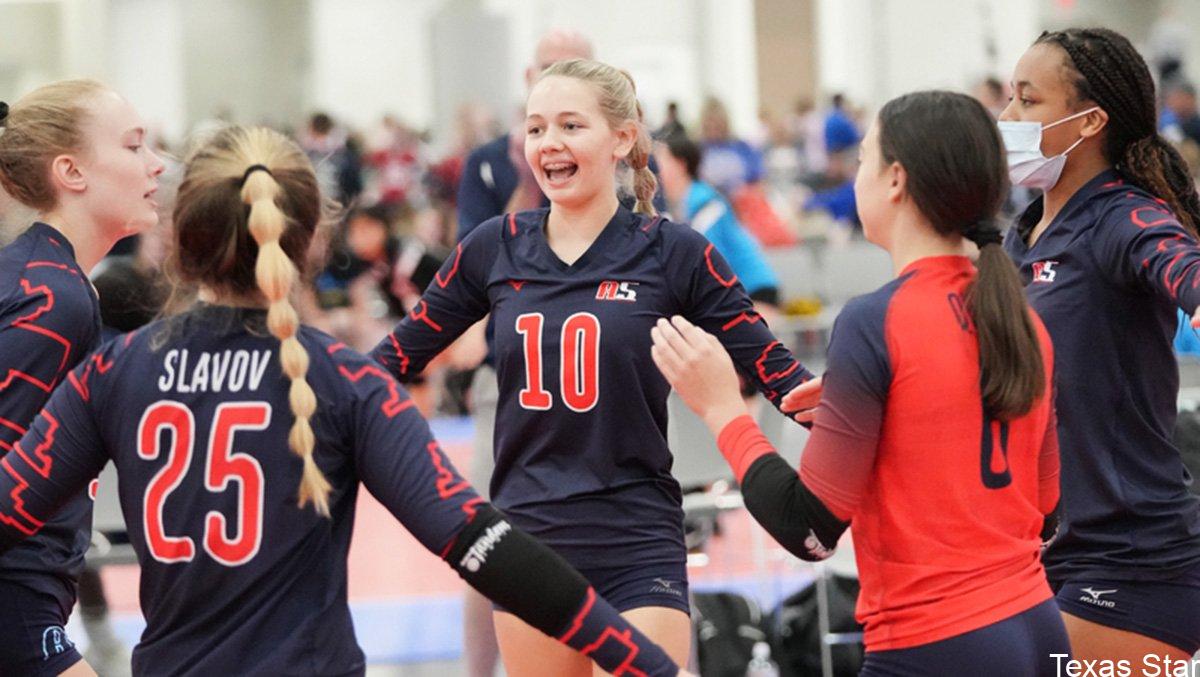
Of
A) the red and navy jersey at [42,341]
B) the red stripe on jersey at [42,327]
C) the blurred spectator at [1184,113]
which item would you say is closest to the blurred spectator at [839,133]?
the blurred spectator at [1184,113]

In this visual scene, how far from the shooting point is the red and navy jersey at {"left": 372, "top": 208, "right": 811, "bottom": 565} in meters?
2.96

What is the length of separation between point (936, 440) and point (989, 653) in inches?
13.6

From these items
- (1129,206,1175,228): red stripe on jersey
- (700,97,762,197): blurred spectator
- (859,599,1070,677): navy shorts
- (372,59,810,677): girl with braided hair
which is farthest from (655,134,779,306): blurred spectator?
(700,97,762,197): blurred spectator

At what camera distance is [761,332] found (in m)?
3.05

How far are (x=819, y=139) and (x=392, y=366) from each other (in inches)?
614

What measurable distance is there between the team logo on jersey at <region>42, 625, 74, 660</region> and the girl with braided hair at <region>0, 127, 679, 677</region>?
593 mm

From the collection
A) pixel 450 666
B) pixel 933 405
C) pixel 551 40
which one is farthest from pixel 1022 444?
pixel 450 666

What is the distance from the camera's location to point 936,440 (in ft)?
7.38

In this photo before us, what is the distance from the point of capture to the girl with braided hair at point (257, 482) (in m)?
2.12

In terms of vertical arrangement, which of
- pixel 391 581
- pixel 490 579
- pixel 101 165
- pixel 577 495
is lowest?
pixel 391 581

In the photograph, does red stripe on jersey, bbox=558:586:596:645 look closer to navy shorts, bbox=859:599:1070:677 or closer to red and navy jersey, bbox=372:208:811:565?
navy shorts, bbox=859:599:1070:677

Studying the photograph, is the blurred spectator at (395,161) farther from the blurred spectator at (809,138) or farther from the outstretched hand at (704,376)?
the outstretched hand at (704,376)

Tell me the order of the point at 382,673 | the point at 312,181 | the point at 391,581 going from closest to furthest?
the point at 312,181, the point at 382,673, the point at 391,581

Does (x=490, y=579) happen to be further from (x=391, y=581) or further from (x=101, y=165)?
(x=391, y=581)
